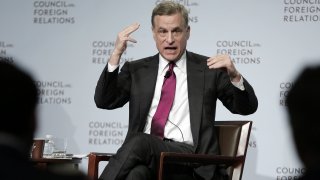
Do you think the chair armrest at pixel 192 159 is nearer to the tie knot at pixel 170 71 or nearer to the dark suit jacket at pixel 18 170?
the tie knot at pixel 170 71

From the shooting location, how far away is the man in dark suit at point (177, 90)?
11.2 ft

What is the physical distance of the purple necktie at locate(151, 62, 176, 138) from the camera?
3.49m

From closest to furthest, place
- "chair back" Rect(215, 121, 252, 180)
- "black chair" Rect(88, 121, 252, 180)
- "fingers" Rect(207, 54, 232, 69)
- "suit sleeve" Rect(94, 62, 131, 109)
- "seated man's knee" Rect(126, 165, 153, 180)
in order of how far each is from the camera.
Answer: "seated man's knee" Rect(126, 165, 153, 180), "black chair" Rect(88, 121, 252, 180), "fingers" Rect(207, 54, 232, 69), "suit sleeve" Rect(94, 62, 131, 109), "chair back" Rect(215, 121, 252, 180)

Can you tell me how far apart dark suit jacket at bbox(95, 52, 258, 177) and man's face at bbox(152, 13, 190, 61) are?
109mm

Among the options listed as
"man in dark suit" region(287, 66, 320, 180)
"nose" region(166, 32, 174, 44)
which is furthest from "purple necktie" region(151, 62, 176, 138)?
"man in dark suit" region(287, 66, 320, 180)

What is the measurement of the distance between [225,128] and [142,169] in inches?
31.9

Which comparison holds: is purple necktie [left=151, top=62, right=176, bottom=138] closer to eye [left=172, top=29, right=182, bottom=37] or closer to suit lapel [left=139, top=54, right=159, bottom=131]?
suit lapel [left=139, top=54, right=159, bottom=131]

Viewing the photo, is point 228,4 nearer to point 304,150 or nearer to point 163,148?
point 163,148

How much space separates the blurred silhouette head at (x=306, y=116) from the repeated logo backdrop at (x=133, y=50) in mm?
3021

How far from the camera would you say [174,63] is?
12.1 feet

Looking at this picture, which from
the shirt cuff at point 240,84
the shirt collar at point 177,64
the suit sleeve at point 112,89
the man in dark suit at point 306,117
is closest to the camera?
the man in dark suit at point 306,117

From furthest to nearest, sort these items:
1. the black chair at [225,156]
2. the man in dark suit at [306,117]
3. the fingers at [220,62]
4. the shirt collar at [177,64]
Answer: the shirt collar at [177,64] → the fingers at [220,62] → the black chair at [225,156] → the man in dark suit at [306,117]

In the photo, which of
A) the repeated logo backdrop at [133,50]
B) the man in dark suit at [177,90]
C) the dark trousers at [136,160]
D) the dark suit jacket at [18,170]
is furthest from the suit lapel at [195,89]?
the dark suit jacket at [18,170]

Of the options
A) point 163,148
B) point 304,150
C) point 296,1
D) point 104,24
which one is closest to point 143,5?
point 104,24
